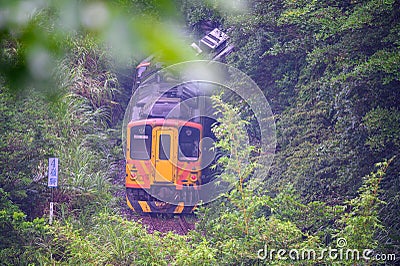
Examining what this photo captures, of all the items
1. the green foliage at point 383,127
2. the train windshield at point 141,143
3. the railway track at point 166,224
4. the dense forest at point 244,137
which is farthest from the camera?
the train windshield at point 141,143

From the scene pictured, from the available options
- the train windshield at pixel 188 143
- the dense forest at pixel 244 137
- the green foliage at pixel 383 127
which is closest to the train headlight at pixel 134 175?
the dense forest at pixel 244 137

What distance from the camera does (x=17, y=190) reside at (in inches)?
319

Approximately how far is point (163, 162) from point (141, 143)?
57cm

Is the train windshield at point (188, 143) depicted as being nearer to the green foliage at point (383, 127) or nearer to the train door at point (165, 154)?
the train door at point (165, 154)

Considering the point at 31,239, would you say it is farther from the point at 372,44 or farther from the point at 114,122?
the point at 114,122

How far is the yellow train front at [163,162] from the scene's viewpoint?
10242mm

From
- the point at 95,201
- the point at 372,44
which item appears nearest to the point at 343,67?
the point at 372,44

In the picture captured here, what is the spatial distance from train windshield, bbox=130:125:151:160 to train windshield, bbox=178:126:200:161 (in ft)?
2.06

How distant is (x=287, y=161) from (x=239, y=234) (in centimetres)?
292

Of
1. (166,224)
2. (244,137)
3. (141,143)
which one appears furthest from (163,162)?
(244,137)

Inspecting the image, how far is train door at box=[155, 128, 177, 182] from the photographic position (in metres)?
10.2

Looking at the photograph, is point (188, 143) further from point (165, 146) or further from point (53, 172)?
point (53, 172)

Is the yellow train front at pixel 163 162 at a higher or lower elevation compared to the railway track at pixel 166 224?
higher

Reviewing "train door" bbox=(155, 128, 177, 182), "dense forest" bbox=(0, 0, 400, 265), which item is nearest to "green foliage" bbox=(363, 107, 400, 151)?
"dense forest" bbox=(0, 0, 400, 265)
